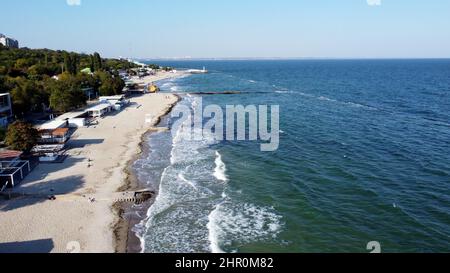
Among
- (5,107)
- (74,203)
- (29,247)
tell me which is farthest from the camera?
(5,107)

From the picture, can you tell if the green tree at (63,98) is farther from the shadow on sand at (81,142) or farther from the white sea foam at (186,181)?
the white sea foam at (186,181)

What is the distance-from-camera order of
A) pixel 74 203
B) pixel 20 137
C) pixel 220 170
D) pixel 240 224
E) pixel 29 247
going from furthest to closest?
pixel 20 137
pixel 220 170
pixel 74 203
pixel 240 224
pixel 29 247

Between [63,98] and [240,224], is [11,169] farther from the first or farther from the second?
[63,98]

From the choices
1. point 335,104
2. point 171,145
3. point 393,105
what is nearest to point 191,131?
point 171,145

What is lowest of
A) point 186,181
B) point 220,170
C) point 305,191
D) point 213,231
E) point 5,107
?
point 213,231

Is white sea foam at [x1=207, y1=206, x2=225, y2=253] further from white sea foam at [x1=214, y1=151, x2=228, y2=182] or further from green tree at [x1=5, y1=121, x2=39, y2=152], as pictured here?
green tree at [x1=5, y1=121, x2=39, y2=152]

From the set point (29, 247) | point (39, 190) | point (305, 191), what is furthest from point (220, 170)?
point (29, 247)

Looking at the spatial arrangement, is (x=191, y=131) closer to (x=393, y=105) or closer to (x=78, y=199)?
(x=78, y=199)
